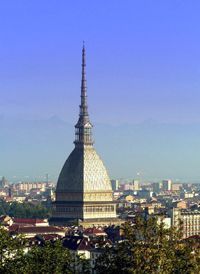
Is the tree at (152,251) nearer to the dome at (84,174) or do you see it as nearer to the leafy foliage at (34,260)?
the leafy foliage at (34,260)

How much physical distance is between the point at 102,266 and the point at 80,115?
110658 mm

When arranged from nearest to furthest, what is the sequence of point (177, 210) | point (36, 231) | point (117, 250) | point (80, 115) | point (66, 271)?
1. point (117, 250)
2. point (66, 271)
3. point (36, 231)
4. point (177, 210)
5. point (80, 115)

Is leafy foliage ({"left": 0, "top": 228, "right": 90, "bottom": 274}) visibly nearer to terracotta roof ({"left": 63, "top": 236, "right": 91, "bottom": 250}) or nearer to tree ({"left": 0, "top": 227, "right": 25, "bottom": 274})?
tree ({"left": 0, "top": 227, "right": 25, "bottom": 274})

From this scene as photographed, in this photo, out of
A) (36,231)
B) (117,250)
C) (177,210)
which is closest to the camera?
(117,250)

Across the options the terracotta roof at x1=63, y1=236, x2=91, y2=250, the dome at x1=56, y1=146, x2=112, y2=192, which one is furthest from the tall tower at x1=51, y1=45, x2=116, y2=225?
the terracotta roof at x1=63, y1=236, x2=91, y2=250

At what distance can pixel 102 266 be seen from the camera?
208ft

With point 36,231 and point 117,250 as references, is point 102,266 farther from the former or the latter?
point 36,231

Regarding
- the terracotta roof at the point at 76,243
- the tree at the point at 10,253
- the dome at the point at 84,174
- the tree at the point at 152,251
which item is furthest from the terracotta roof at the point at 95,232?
the tree at the point at 152,251

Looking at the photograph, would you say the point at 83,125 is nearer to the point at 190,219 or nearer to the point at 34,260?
the point at 190,219

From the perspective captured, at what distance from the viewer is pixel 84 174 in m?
169

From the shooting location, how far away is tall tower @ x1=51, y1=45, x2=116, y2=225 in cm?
16500

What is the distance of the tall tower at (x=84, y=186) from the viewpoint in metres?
165

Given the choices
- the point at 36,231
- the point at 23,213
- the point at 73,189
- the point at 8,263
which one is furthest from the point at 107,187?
the point at 8,263

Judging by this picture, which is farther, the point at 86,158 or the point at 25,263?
the point at 86,158
